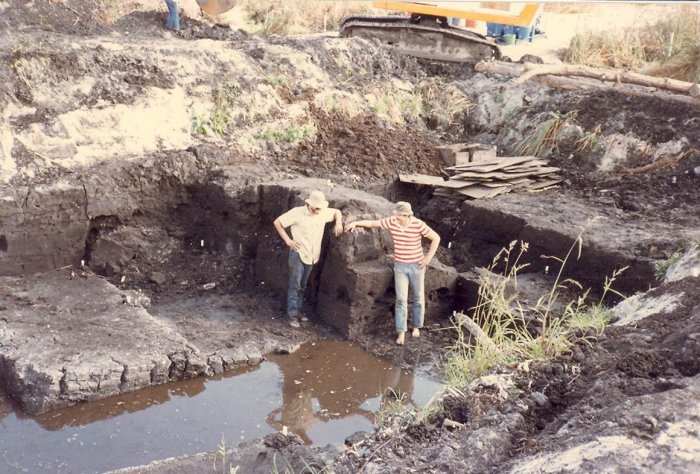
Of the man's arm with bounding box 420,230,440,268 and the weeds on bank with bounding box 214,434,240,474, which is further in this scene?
the man's arm with bounding box 420,230,440,268

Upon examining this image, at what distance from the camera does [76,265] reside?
29.9 feet

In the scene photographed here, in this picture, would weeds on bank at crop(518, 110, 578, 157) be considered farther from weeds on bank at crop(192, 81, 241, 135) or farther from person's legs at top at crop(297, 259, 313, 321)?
person's legs at top at crop(297, 259, 313, 321)

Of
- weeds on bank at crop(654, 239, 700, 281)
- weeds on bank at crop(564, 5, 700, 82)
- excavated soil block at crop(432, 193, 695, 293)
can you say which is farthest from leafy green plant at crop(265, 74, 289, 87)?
weeds on bank at crop(564, 5, 700, 82)

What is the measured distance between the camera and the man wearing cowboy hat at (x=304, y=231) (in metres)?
8.44

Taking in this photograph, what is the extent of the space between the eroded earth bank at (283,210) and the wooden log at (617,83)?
0.15 m

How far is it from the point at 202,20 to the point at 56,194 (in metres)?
6.09

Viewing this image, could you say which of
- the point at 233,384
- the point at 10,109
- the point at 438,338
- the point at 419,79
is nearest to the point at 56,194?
the point at 10,109

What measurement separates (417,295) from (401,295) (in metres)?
0.20

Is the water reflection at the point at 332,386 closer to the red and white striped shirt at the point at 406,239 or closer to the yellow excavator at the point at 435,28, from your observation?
the red and white striped shirt at the point at 406,239

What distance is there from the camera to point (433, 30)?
13.6m

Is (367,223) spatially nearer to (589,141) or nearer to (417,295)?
(417,295)

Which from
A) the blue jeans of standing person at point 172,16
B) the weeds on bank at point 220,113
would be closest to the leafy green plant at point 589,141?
the weeds on bank at point 220,113

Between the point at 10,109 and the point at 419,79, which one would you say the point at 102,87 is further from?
the point at 419,79

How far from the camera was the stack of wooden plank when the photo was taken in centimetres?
1060
